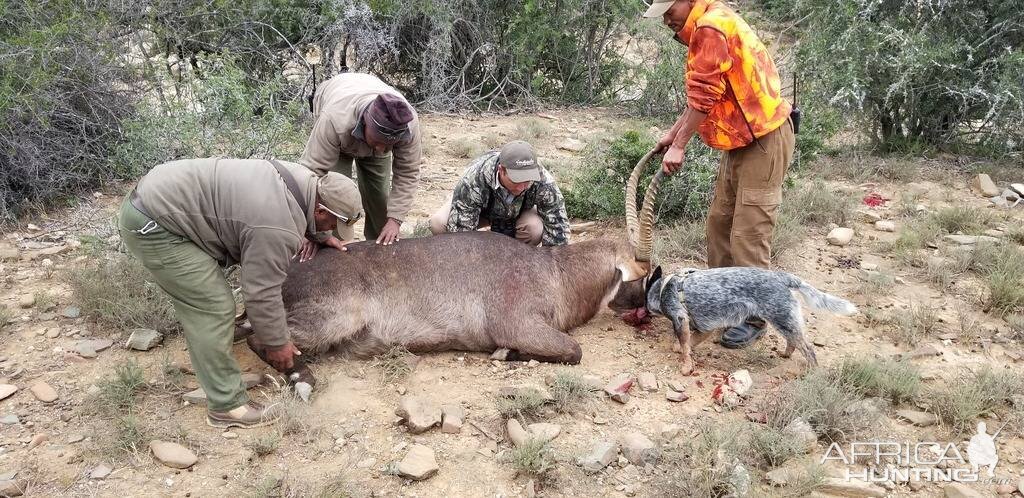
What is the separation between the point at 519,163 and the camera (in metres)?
5.48

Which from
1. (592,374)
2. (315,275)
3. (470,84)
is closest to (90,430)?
(315,275)

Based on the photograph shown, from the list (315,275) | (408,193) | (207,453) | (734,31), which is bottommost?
(207,453)

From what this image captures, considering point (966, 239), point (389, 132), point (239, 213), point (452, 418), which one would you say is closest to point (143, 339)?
point (239, 213)

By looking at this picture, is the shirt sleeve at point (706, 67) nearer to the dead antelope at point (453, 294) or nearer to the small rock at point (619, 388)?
the dead antelope at point (453, 294)

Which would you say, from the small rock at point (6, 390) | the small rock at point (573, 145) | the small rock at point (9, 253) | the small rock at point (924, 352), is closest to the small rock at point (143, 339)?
Answer: the small rock at point (6, 390)

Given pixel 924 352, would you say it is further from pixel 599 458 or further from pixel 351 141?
pixel 351 141

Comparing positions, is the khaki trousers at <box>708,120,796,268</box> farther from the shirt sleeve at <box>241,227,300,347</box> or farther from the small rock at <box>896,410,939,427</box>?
the shirt sleeve at <box>241,227,300,347</box>

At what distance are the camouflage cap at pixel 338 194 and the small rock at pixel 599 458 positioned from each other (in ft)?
6.79

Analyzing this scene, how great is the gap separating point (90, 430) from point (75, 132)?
4855 millimetres

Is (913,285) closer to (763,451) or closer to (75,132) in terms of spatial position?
(763,451)

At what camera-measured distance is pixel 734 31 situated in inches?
188

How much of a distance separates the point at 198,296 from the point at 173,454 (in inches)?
36.2

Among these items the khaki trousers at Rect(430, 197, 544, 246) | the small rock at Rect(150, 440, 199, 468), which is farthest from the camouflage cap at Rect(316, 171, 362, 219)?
the khaki trousers at Rect(430, 197, 544, 246)

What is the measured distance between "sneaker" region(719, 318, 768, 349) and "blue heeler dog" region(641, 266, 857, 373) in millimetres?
281
